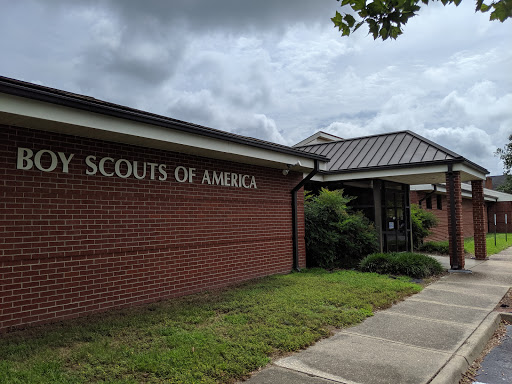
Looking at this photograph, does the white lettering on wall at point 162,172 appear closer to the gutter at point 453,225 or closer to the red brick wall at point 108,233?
the red brick wall at point 108,233

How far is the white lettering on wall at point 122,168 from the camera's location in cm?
507

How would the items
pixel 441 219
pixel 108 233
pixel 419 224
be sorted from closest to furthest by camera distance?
1. pixel 108 233
2. pixel 419 224
3. pixel 441 219

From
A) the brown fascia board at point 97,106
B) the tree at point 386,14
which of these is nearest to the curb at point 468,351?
the tree at point 386,14

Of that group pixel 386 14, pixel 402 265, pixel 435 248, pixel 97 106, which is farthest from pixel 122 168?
pixel 435 248

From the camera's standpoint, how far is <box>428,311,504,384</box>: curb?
146 inches

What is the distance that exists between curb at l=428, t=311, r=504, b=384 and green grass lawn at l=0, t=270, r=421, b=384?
1.41 metres

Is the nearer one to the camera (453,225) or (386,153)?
(453,225)

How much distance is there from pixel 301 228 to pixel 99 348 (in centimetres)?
671

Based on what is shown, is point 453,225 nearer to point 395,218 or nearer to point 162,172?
point 395,218

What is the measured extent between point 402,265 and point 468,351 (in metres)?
5.33

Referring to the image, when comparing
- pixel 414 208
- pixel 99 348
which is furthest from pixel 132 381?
pixel 414 208

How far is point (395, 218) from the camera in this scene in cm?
1338

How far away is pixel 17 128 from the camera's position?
194 inches

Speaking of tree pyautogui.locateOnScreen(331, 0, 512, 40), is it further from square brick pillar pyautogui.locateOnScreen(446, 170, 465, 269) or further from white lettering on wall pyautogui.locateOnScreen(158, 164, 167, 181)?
square brick pillar pyautogui.locateOnScreen(446, 170, 465, 269)
